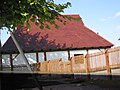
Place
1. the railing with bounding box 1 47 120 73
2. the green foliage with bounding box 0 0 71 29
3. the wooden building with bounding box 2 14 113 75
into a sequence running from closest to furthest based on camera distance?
the green foliage with bounding box 0 0 71 29
the railing with bounding box 1 47 120 73
the wooden building with bounding box 2 14 113 75

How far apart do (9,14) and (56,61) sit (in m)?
19.2

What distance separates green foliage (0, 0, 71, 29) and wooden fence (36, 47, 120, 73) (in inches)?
414

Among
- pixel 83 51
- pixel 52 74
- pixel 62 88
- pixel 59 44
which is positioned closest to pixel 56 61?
pixel 52 74

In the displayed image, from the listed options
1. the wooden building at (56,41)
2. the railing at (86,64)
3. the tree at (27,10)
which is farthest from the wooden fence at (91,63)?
the tree at (27,10)

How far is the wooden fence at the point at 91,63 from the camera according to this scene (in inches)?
667

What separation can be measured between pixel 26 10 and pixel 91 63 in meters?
13.9

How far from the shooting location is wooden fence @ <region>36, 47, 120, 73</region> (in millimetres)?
16938

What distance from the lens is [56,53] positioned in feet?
110

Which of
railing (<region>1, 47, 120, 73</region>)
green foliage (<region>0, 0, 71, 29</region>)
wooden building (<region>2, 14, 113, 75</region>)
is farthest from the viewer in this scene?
wooden building (<region>2, 14, 113, 75</region>)

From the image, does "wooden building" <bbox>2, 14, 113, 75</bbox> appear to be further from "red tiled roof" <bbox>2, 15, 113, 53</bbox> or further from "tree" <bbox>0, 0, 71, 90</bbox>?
"tree" <bbox>0, 0, 71, 90</bbox>

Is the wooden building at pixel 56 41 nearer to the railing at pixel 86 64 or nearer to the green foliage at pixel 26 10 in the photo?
the railing at pixel 86 64

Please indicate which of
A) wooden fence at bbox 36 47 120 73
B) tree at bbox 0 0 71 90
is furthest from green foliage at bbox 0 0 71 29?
wooden fence at bbox 36 47 120 73

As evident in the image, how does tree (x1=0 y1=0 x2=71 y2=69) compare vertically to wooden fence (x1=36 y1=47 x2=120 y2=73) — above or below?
above

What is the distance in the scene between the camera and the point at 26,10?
20.2 feet
